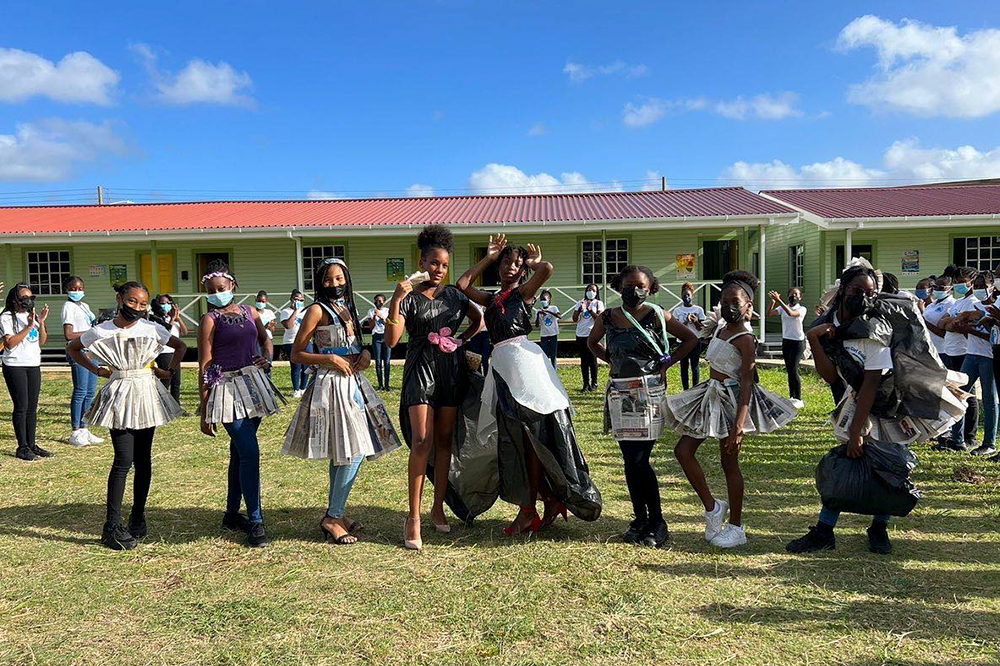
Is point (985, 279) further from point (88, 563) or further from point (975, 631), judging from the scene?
point (88, 563)

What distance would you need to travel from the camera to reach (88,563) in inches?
158

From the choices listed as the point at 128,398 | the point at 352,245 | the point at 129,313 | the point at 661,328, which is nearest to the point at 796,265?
the point at 352,245

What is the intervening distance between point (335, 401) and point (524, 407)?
3.71 feet

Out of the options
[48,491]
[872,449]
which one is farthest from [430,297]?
[48,491]

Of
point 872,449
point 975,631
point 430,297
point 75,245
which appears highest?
point 75,245

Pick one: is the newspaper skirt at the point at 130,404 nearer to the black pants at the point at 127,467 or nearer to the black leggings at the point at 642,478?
the black pants at the point at 127,467

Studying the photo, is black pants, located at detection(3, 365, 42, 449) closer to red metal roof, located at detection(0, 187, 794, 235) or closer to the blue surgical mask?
the blue surgical mask

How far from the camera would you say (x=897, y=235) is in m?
17.4

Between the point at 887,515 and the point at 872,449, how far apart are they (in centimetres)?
39

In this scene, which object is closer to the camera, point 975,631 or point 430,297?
point 975,631

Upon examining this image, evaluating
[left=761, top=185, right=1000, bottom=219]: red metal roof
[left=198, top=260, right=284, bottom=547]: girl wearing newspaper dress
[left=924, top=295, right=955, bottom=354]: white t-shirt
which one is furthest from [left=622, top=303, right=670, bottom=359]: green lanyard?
[left=761, top=185, right=1000, bottom=219]: red metal roof

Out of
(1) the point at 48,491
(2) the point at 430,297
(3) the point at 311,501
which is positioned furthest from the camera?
(1) the point at 48,491

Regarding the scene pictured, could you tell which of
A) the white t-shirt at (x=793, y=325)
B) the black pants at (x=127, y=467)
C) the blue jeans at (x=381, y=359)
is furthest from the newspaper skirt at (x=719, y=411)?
the blue jeans at (x=381, y=359)

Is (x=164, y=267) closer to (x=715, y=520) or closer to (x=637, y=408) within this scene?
(x=637, y=408)
